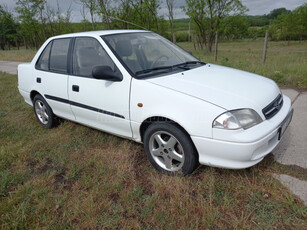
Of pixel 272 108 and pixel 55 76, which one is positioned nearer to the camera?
pixel 272 108

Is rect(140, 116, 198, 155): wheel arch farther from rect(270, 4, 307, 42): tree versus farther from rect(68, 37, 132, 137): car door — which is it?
rect(270, 4, 307, 42): tree

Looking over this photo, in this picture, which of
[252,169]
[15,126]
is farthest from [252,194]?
[15,126]

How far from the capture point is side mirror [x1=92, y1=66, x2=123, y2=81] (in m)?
2.62

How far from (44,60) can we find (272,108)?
138 inches

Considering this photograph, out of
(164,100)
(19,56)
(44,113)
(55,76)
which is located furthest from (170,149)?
(19,56)

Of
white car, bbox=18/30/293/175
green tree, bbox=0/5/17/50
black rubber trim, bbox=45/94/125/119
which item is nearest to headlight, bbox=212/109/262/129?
white car, bbox=18/30/293/175

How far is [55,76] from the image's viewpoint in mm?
3561

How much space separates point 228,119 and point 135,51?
1589mm

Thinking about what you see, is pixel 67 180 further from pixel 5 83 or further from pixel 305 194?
pixel 5 83

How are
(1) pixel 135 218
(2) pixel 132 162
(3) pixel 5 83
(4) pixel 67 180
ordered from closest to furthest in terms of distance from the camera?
1. (1) pixel 135 218
2. (4) pixel 67 180
3. (2) pixel 132 162
4. (3) pixel 5 83

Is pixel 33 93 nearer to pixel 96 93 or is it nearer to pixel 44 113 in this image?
pixel 44 113

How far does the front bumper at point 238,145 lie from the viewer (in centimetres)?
208

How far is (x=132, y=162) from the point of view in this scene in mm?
2939

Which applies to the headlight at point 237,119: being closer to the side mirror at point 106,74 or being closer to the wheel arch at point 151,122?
the wheel arch at point 151,122
